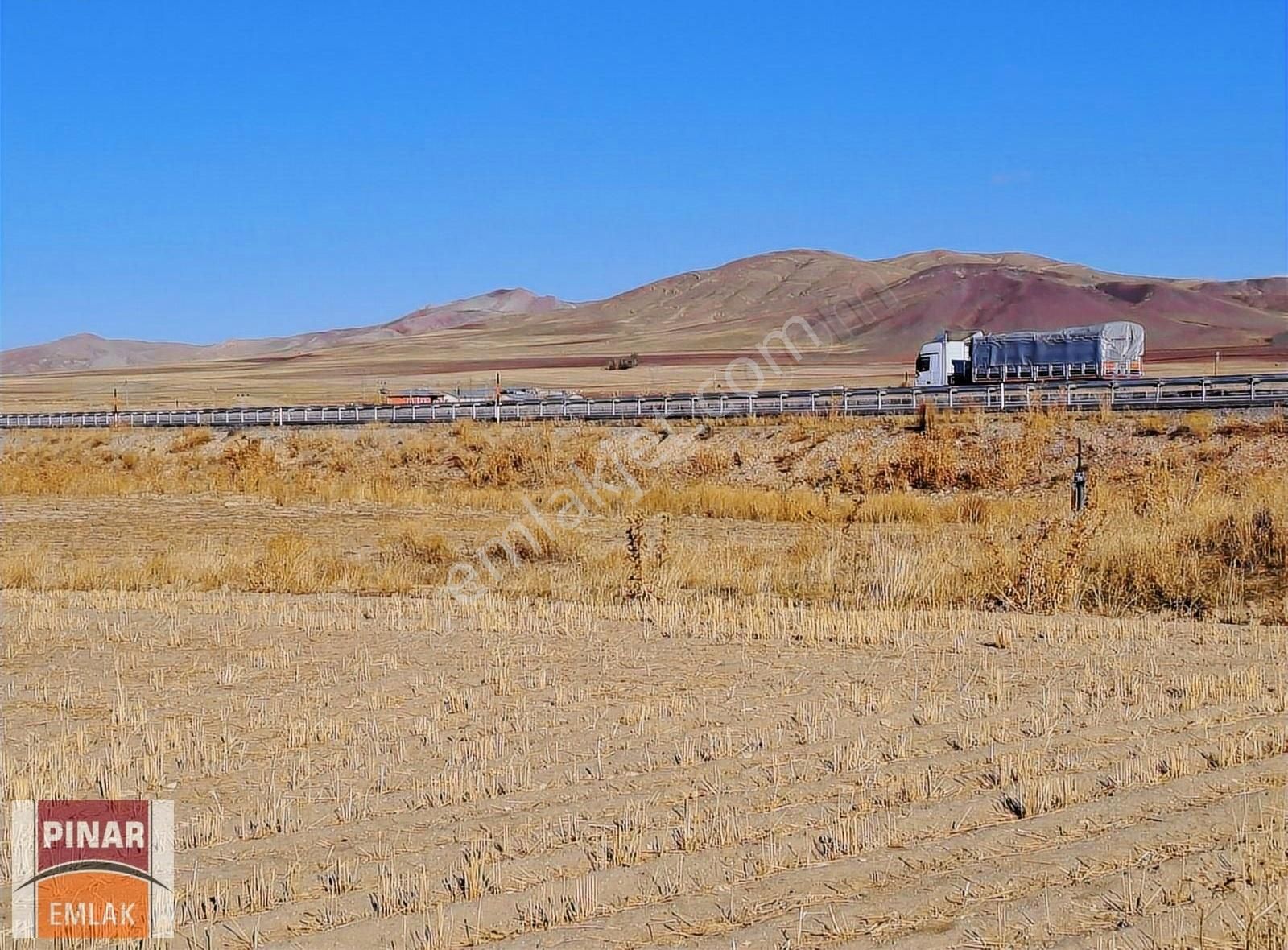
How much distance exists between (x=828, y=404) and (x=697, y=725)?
30343 mm

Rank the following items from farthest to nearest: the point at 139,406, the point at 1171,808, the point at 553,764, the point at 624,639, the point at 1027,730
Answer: the point at 139,406 → the point at 624,639 → the point at 1027,730 → the point at 553,764 → the point at 1171,808

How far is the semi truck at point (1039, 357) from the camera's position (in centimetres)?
5041

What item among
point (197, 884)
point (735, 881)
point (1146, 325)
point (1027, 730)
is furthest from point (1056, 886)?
point (1146, 325)

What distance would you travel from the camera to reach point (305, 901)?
21.4 feet

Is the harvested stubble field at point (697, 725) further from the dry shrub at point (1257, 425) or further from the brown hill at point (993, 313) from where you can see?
A: the brown hill at point (993, 313)

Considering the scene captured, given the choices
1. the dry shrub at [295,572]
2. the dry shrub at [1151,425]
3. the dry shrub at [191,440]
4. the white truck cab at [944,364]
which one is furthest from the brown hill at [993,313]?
the dry shrub at [295,572]

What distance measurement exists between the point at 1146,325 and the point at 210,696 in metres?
149

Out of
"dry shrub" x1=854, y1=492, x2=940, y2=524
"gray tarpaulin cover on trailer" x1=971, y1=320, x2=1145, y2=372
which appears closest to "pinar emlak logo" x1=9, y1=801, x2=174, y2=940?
"dry shrub" x1=854, y1=492, x2=940, y2=524

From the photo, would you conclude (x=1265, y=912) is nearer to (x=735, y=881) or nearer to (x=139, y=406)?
(x=735, y=881)

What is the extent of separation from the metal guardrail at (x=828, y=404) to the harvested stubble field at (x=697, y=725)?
32.1ft

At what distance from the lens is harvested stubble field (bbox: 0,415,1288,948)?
653cm

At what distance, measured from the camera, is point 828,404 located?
39812mm

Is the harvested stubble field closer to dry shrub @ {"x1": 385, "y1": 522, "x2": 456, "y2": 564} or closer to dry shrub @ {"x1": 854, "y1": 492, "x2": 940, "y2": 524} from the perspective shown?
dry shrub @ {"x1": 385, "y1": 522, "x2": 456, "y2": 564}

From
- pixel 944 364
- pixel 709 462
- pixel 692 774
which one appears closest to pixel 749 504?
pixel 709 462
